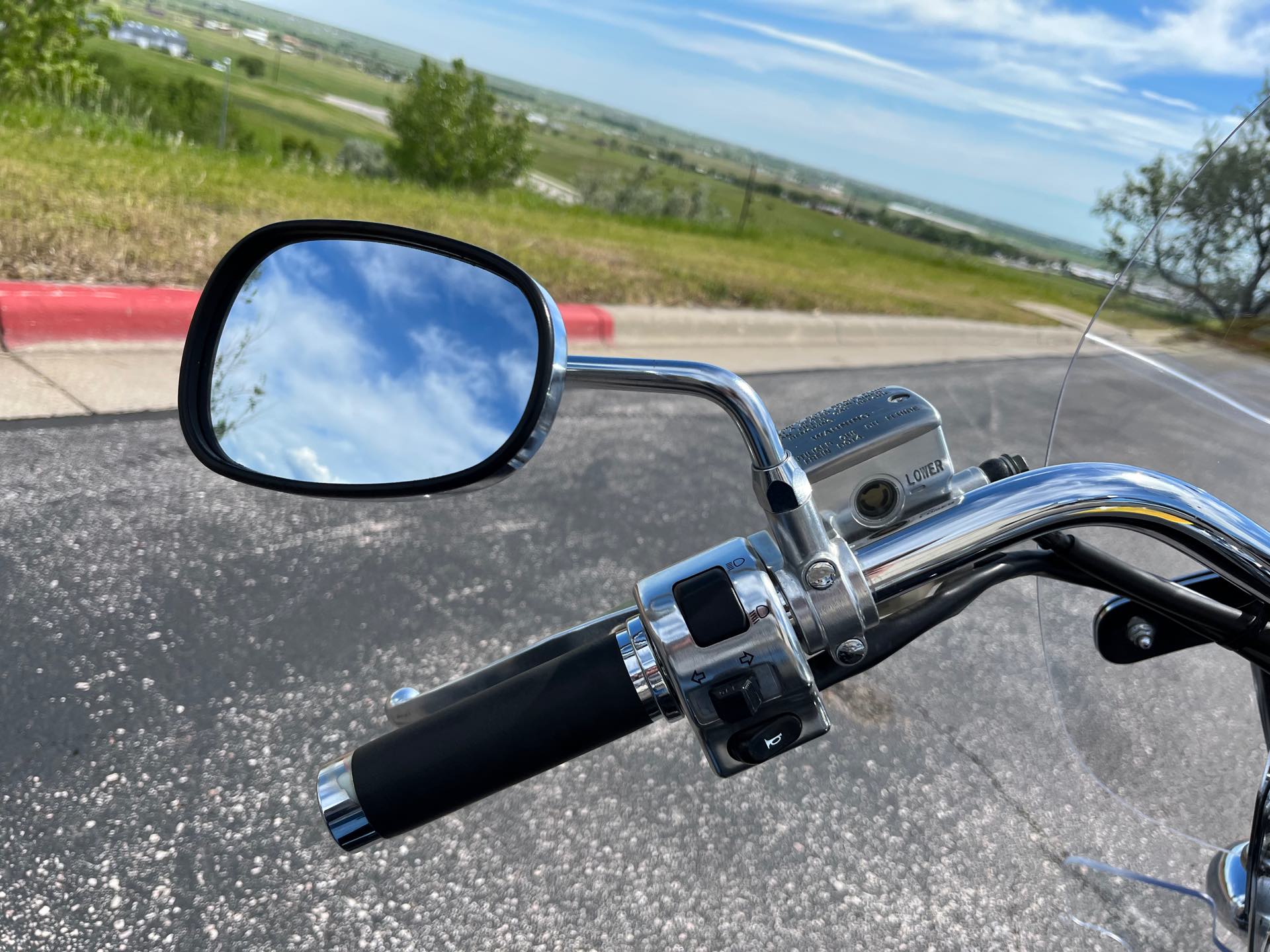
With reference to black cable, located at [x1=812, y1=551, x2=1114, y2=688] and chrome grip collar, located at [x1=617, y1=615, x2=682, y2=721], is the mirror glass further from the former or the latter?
black cable, located at [x1=812, y1=551, x2=1114, y2=688]

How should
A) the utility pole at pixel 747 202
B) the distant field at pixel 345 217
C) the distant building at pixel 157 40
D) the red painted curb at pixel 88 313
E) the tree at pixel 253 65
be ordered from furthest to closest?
1. the tree at pixel 253 65
2. the utility pole at pixel 747 202
3. the distant building at pixel 157 40
4. the distant field at pixel 345 217
5. the red painted curb at pixel 88 313

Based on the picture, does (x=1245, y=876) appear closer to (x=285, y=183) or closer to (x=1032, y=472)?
(x=1032, y=472)

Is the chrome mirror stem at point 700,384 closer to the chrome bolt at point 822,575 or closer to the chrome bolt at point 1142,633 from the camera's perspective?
the chrome bolt at point 822,575

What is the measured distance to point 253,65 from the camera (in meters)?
20.8

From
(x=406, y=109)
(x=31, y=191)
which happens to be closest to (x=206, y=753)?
(x=31, y=191)

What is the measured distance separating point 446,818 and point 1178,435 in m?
1.78

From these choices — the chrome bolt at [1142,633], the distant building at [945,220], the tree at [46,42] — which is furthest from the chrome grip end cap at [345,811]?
the tree at [46,42]

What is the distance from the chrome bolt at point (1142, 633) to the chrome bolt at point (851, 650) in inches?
20.3

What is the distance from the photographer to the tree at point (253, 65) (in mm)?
20000

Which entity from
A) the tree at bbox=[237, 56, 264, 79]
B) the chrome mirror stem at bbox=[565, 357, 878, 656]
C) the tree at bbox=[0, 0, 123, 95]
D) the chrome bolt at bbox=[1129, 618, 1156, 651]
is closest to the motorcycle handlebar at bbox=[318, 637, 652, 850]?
the chrome mirror stem at bbox=[565, 357, 878, 656]

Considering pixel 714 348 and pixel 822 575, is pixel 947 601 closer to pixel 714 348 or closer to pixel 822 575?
pixel 822 575

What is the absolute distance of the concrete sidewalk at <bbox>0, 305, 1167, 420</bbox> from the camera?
4129 millimetres

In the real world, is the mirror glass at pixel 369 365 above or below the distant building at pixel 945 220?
below

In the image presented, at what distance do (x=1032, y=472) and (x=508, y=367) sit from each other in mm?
506
